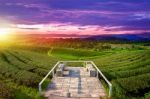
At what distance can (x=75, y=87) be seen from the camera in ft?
60.5

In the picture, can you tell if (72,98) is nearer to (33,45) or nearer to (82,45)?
(33,45)

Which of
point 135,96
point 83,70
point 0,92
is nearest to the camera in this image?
point 0,92

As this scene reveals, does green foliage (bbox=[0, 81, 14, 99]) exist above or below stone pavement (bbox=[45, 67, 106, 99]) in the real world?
above

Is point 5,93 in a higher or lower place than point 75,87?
higher

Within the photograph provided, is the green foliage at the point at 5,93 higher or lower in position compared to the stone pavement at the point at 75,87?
higher

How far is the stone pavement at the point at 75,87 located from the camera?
1648 centimetres

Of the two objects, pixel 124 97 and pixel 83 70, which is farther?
pixel 83 70

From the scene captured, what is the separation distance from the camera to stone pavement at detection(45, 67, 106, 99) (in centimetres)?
1648

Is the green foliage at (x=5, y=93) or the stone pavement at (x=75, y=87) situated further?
the stone pavement at (x=75, y=87)

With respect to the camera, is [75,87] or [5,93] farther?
[75,87]

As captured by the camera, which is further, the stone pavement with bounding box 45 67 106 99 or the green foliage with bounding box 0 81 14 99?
the stone pavement with bounding box 45 67 106 99

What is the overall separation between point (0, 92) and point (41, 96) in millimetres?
2242

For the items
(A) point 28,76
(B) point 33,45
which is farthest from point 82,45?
(A) point 28,76

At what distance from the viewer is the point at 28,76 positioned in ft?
65.1
